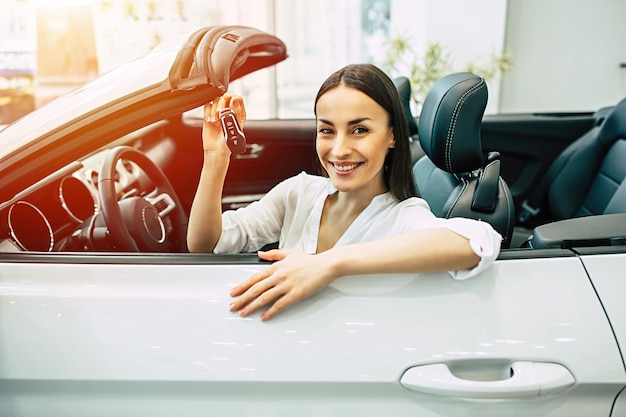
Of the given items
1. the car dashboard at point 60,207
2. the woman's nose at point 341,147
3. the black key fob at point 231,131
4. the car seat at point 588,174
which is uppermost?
the black key fob at point 231,131

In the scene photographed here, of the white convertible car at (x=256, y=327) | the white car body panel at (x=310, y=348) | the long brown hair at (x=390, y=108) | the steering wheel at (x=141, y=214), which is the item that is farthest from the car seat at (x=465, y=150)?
the steering wheel at (x=141, y=214)

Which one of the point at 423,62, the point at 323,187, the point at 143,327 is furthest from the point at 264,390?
the point at 423,62

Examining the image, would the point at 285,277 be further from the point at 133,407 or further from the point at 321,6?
the point at 321,6

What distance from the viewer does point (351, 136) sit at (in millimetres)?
1172

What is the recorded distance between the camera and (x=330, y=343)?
877 mm

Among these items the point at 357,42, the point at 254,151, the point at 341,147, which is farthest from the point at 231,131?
the point at 357,42

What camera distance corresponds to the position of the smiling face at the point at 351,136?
3.81 feet

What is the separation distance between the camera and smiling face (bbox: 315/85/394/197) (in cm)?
116

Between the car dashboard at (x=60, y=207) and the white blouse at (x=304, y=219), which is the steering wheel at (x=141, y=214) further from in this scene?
the white blouse at (x=304, y=219)

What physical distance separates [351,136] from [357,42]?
12.2 ft

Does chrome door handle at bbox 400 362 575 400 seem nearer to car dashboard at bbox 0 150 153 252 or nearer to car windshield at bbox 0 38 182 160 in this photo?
car windshield at bbox 0 38 182 160

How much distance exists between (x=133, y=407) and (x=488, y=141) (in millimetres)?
2078

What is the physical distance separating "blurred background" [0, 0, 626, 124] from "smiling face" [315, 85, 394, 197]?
259cm

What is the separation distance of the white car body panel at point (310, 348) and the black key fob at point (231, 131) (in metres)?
0.33
